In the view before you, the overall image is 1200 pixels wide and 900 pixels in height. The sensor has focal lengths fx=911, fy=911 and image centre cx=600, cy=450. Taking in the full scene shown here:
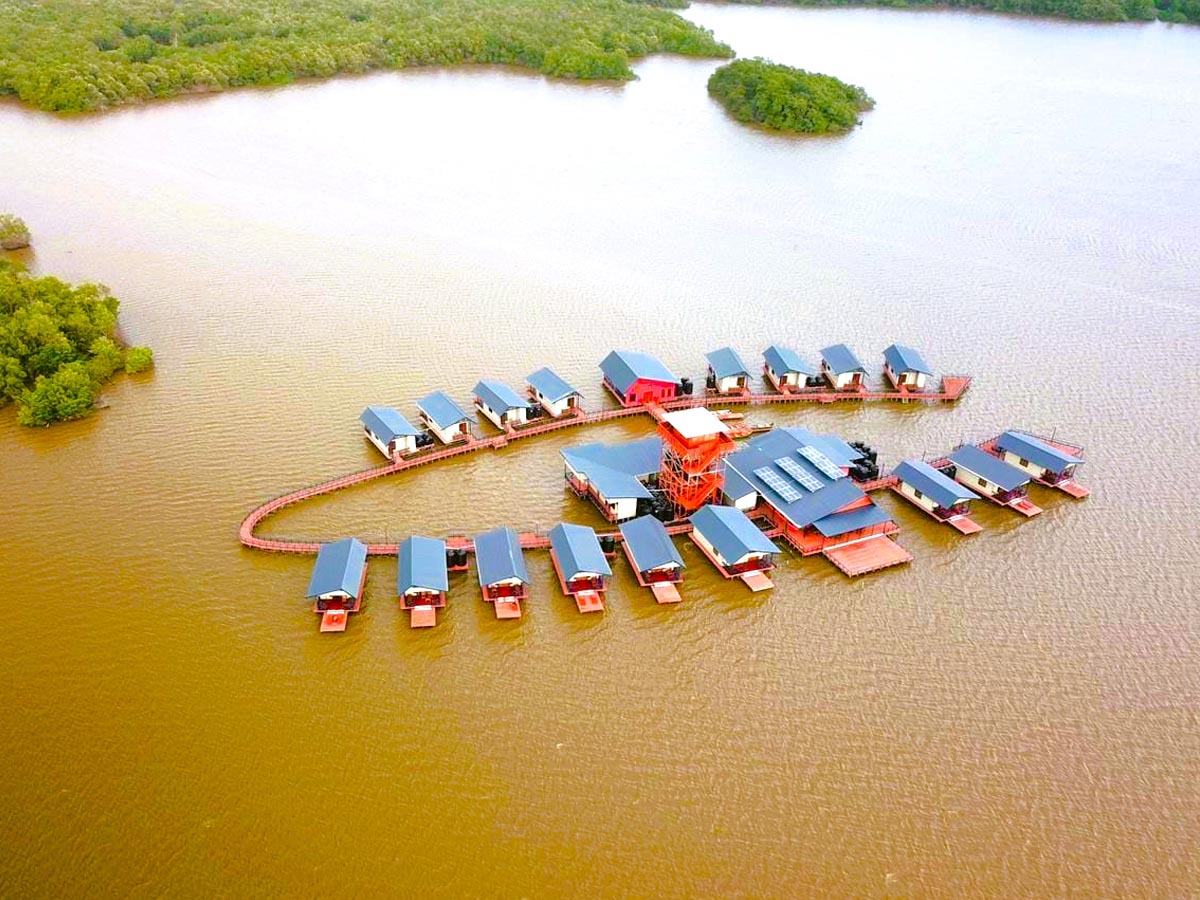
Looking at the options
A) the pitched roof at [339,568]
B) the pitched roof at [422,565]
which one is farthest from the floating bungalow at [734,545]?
the pitched roof at [339,568]

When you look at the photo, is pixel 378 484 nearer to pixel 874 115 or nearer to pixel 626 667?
pixel 626 667

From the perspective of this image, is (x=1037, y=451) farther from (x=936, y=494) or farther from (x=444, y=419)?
(x=444, y=419)

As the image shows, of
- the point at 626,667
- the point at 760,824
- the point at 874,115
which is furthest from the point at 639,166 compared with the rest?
the point at 760,824

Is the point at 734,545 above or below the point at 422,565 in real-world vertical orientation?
above

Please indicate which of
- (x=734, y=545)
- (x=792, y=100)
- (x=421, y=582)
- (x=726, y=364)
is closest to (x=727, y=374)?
(x=726, y=364)

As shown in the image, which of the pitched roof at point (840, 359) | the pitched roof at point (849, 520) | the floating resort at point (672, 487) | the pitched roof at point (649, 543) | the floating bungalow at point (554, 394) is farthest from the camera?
the pitched roof at point (840, 359)

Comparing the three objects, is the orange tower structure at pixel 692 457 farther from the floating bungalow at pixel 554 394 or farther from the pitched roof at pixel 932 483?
the pitched roof at pixel 932 483
